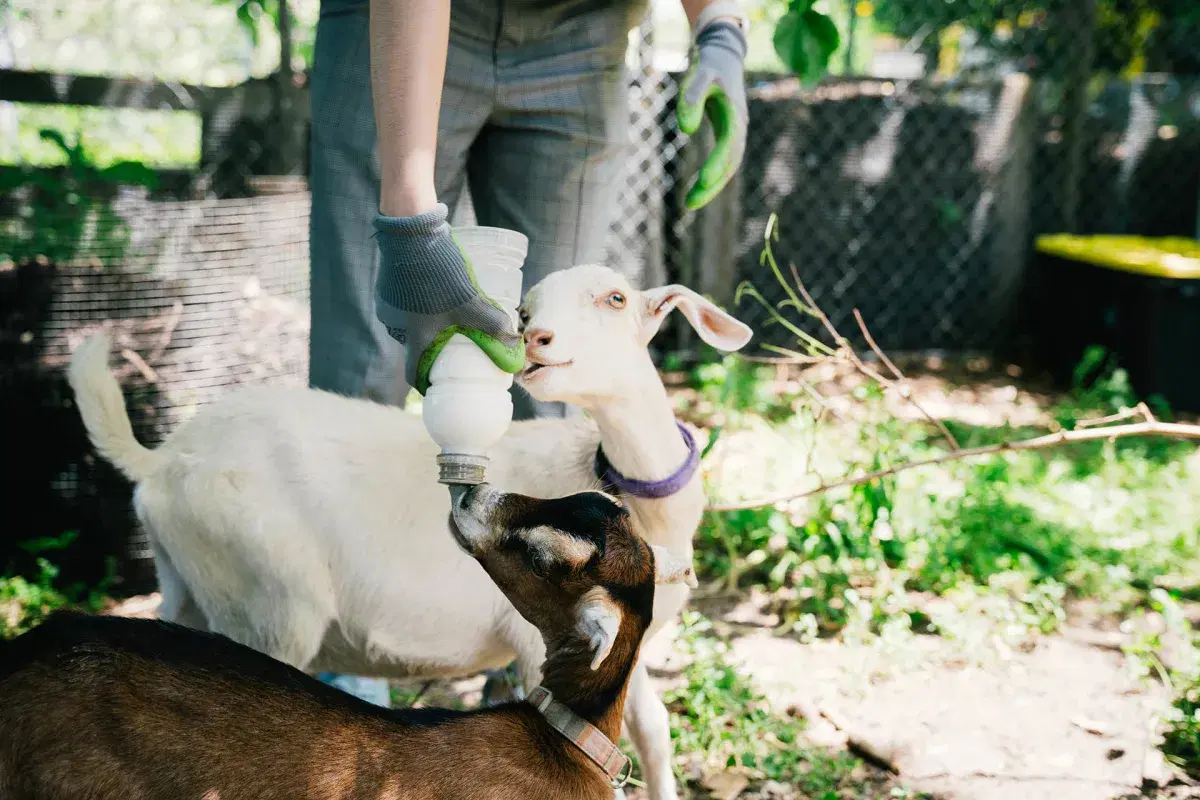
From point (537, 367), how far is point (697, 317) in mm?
473

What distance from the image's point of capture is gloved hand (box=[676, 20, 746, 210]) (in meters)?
2.61

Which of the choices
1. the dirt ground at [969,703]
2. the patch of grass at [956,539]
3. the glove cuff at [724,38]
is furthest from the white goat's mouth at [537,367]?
the patch of grass at [956,539]

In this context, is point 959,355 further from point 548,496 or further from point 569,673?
point 569,673

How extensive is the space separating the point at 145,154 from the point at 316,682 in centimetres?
783

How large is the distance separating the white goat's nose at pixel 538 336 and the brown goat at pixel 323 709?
399mm

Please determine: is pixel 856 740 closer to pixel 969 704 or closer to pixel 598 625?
pixel 969 704

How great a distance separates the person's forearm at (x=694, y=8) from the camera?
2.96m

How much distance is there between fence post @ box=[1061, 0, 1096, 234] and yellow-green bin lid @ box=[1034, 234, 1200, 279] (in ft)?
1.10

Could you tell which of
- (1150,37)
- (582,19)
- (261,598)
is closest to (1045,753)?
(261,598)

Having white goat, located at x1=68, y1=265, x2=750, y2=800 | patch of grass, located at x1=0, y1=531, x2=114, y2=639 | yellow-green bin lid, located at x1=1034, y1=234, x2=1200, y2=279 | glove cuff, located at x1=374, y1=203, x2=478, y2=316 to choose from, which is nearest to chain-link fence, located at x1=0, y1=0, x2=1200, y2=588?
yellow-green bin lid, located at x1=1034, y1=234, x2=1200, y2=279

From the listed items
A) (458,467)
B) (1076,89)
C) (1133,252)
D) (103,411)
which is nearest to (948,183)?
(1076,89)

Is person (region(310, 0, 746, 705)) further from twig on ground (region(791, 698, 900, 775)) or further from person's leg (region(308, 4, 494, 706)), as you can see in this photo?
twig on ground (region(791, 698, 900, 775))

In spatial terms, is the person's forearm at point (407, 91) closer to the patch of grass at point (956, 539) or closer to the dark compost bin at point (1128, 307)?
the patch of grass at point (956, 539)

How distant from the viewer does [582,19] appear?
279 centimetres
